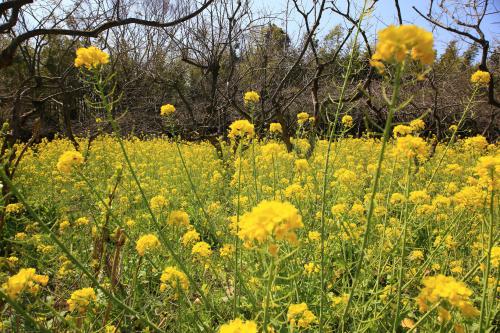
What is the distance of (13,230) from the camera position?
4285mm

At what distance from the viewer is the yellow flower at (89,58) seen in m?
1.68

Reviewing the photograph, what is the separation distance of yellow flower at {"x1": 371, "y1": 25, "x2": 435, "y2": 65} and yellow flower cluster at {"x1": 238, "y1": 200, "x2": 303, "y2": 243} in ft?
1.58

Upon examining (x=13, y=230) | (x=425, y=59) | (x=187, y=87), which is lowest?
(x=13, y=230)

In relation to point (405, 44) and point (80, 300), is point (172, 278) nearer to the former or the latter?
point (80, 300)

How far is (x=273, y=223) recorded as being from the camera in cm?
103

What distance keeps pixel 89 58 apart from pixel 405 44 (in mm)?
1335

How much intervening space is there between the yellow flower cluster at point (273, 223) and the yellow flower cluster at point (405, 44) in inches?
19.0

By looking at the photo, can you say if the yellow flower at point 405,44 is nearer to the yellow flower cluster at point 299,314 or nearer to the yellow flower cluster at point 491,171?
the yellow flower cluster at point 491,171

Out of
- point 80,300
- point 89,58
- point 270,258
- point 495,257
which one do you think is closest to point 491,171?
point 495,257

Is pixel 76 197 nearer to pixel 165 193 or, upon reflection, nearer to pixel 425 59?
pixel 165 193

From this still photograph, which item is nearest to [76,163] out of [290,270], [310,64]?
[290,270]

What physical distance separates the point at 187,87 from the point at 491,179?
1509cm

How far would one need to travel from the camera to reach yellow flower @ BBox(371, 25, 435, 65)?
38.5 inches

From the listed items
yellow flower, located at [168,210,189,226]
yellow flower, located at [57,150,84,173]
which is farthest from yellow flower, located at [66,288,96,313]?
yellow flower, located at [57,150,84,173]
